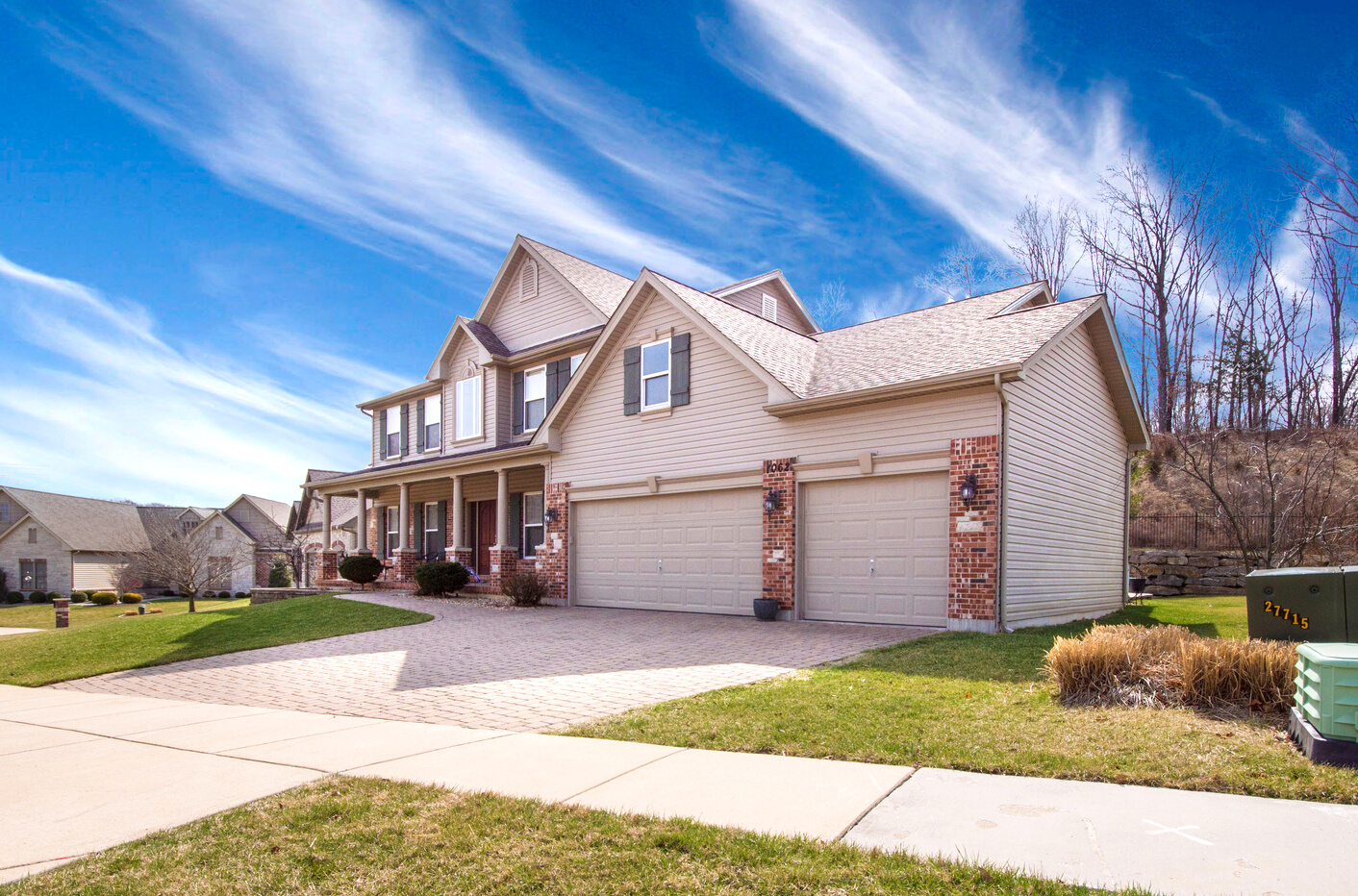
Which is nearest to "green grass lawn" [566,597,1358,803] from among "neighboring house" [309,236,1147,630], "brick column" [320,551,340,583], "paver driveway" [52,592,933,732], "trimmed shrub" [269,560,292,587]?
"paver driveway" [52,592,933,732]

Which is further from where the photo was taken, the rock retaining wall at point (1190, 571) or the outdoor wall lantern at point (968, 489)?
the rock retaining wall at point (1190, 571)

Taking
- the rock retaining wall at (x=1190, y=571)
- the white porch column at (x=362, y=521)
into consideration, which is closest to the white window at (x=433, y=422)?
the white porch column at (x=362, y=521)

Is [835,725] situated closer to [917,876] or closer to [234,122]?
[917,876]

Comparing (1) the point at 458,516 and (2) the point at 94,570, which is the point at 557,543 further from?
(2) the point at 94,570

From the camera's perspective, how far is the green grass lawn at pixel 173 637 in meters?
11.8

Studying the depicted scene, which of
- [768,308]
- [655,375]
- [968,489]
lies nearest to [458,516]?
[655,375]

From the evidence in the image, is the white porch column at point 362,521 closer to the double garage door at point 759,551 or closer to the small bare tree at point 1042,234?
the double garage door at point 759,551

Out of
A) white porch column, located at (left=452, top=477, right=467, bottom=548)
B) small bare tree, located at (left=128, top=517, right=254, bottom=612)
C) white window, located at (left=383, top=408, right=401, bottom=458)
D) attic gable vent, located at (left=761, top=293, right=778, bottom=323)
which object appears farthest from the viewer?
small bare tree, located at (left=128, top=517, right=254, bottom=612)

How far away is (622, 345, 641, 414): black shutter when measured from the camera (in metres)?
17.4

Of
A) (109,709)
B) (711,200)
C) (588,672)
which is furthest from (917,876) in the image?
(711,200)

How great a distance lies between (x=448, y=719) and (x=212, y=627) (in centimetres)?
995

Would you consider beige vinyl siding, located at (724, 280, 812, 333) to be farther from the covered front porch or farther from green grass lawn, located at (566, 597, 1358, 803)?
green grass lawn, located at (566, 597, 1358, 803)

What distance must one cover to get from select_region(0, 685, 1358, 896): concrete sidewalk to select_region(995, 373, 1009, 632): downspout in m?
7.83

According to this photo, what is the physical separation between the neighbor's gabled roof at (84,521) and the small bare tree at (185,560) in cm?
111
